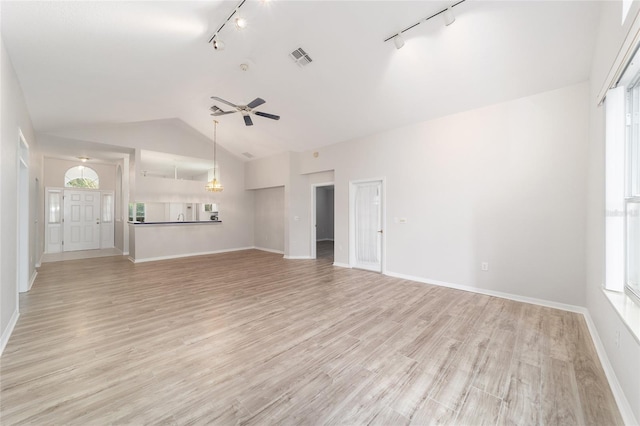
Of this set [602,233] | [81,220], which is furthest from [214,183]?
[602,233]

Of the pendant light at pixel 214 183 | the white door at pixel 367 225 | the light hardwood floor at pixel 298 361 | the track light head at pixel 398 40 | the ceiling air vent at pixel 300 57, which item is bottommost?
the light hardwood floor at pixel 298 361

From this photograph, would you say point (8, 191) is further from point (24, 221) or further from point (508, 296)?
point (508, 296)

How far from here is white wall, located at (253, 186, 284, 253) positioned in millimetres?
8359

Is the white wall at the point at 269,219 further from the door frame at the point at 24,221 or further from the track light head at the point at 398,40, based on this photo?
the track light head at the point at 398,40

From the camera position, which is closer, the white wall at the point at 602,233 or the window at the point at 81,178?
the white wall at the point at 602,233

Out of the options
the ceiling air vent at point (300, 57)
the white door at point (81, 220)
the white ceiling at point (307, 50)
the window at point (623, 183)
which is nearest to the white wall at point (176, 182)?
the white ceiling at point (307, 50)

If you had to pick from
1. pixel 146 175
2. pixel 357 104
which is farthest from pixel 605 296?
pixel 146 175

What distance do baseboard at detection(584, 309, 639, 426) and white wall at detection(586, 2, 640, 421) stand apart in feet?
0.15

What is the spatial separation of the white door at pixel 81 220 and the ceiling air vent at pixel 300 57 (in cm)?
898

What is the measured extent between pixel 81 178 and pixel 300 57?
30.2 feet

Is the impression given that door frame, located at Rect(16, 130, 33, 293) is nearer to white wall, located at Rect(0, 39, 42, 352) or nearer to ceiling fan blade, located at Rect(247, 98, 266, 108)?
white wall, located at Rect(0, 39, 42, 352)

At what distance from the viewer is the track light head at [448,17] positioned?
9.13ft

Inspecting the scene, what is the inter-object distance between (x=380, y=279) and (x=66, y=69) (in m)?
5.80

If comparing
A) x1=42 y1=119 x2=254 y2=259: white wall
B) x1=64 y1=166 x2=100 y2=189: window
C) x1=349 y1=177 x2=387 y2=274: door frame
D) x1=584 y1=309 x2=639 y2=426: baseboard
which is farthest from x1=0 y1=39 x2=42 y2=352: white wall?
x1=64 y1=166 x2=100 y2=189: window
